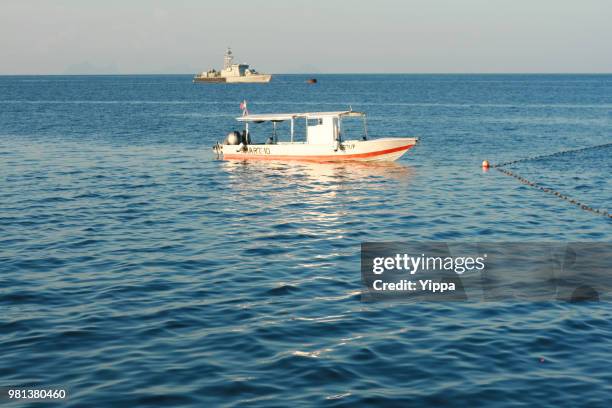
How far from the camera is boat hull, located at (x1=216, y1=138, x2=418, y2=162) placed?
163 feet

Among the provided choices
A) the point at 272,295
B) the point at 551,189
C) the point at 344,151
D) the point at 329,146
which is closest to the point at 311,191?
the point at 344,151

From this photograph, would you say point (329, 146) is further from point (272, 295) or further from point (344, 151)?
point (272, 295)

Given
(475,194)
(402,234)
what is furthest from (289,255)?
(475,194)

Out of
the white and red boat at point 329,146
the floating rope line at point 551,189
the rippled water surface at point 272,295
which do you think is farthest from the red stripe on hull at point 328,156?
the floating rope line at point 551,189

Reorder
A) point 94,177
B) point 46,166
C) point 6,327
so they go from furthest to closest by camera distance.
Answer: point 46,166, point 94,177, point 6,327

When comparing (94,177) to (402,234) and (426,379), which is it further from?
(426,379)

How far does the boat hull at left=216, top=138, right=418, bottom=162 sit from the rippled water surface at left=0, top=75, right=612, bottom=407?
151 cm

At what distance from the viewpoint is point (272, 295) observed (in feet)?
66.0

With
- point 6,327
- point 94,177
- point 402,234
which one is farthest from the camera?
point 94,177

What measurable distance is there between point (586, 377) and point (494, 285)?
6700 mm

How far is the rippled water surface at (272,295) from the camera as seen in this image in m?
14.0

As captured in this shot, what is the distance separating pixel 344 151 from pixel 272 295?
31.0 meters

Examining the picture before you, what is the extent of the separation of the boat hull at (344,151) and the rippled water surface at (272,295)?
1508 mm

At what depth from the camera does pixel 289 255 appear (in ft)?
81.9
